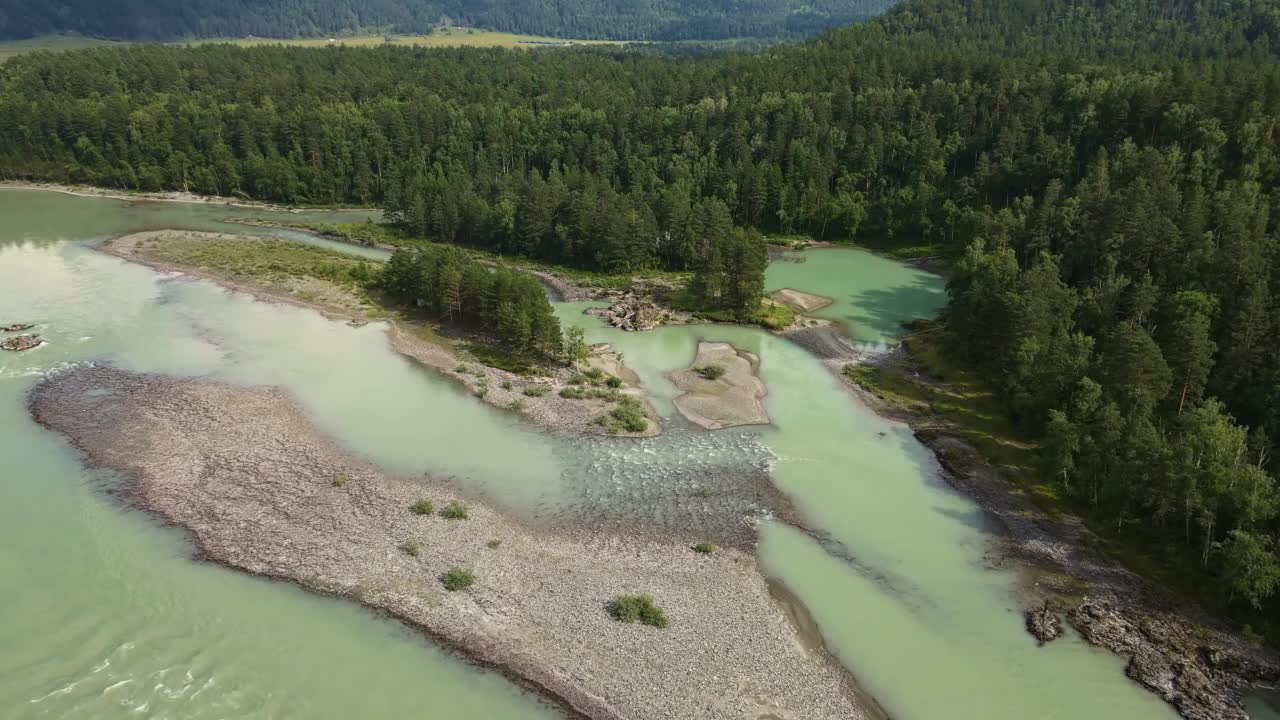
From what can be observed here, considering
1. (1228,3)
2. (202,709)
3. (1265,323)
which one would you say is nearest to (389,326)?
(202,709)

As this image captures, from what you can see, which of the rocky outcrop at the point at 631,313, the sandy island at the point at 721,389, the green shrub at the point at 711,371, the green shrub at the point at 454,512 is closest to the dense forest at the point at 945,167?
the rocky outcrop at the point at 631,313

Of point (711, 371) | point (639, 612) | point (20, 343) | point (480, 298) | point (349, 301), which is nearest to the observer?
point (639, 612)

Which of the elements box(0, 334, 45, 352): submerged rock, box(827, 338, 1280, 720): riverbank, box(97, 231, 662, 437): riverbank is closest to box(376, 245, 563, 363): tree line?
box(97, 231, 662, 437): riverbank

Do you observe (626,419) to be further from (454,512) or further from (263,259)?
(263,259)

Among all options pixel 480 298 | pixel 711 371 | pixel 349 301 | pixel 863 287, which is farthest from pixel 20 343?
pixel 863 287

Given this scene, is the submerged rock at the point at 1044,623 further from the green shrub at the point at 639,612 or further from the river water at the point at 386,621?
the green shrub at the point at 639,612

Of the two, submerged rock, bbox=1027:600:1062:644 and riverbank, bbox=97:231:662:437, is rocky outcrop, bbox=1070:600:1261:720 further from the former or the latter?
riverbank, bbox=97:231:662:437

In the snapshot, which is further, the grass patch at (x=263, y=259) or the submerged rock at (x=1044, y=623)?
the grass patch at (x=263, y=259)

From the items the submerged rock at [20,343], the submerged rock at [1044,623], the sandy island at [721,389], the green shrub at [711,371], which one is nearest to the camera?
the submerged rock at [1044,623]
